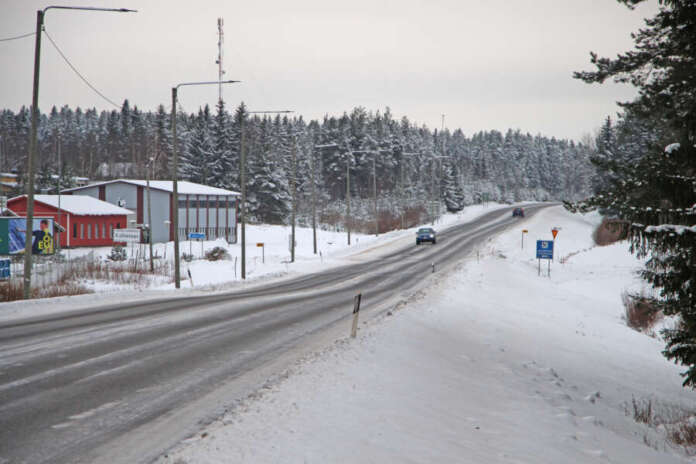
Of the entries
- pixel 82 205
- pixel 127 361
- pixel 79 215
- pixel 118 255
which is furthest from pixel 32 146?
pixel 82 205

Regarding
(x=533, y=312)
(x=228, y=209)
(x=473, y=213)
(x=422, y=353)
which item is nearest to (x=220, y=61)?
(x=228, y=209)

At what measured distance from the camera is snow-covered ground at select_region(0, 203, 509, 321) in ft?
53.0

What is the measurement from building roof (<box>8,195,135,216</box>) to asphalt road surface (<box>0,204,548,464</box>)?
4127 centimetres

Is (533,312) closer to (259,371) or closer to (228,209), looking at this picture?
(259,371)

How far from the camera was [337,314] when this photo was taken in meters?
16.7

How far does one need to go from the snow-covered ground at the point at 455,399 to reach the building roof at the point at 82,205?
4632 centimetres

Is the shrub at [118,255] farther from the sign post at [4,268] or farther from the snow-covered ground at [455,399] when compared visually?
the snow-covered ground at [455,399]

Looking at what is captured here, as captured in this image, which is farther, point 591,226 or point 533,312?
point 591,226

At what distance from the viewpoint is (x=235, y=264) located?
35.8 metres

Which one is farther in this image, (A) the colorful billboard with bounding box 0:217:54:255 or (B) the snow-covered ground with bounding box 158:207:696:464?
(A) the colorful billboard with bounding box 0:217:54:255

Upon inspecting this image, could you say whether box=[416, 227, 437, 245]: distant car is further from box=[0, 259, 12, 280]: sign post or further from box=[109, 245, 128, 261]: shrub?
box=[0, 259, 12, 280]: sign post

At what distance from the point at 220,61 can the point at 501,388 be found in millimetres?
86485

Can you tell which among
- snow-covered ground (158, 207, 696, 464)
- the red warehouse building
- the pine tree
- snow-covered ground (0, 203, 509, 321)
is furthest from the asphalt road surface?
the red warehouse building

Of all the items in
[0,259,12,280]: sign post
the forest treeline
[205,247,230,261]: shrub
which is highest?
the forest treeline
